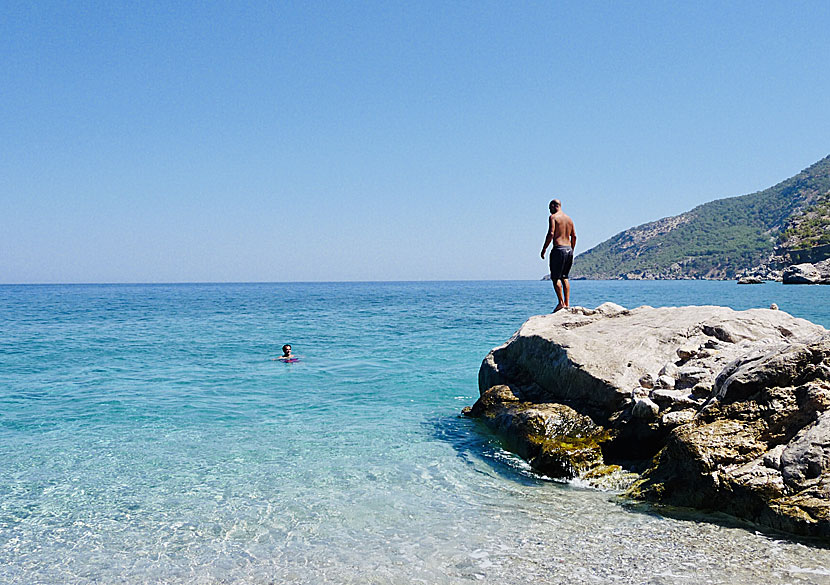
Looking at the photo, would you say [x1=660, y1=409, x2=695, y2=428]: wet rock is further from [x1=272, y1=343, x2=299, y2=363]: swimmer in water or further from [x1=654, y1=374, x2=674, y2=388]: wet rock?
[x1=272, y1=343, x2=299, y2=363]: swimmer in water

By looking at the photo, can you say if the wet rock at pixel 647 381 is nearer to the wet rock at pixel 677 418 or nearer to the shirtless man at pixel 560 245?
the wet rock at pixel 677 418

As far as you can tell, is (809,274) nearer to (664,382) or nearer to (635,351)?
(635,351)

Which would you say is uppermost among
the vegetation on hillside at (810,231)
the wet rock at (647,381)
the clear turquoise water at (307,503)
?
the vegetation on hillside at (810,231)

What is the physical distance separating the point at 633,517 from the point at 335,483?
4180mm

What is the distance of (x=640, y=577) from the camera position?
5574 millimetres

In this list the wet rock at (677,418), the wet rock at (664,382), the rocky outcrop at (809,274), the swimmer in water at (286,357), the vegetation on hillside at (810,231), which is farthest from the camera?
the vegetation on hillside at (810,231)

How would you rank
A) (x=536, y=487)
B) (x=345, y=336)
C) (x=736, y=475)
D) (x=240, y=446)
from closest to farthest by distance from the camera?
(x=736, y=475)
(x=536, y=487)
(x=240, y=446)
(x=345, y=336)

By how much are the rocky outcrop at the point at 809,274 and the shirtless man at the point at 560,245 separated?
110 meters

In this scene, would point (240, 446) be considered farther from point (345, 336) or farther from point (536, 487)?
point (345, 336)

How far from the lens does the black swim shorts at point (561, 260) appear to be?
14258mm

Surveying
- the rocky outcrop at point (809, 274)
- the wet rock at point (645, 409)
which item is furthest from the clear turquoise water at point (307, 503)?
the rocky outcrop at point (809, 274)

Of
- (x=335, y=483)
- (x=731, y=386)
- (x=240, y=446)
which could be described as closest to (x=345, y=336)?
(x=240, y=446)

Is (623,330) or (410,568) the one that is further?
(623,330)

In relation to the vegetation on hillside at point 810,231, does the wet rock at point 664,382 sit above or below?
below
